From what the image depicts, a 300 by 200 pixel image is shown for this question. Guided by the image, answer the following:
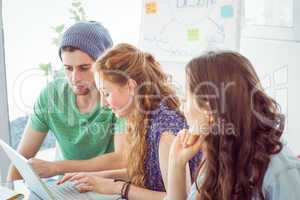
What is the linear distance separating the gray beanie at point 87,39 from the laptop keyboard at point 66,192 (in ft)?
1.77

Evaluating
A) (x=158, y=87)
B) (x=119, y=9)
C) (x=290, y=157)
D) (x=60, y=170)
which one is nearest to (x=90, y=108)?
(x=60, y=170)

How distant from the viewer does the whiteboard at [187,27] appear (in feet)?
7.00

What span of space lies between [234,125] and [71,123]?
0.91 meters

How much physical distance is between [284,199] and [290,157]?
11 centimetres

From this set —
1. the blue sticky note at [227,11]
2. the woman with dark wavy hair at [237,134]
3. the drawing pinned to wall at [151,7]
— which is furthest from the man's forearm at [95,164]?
the drawing pinned to wall at [151,7]

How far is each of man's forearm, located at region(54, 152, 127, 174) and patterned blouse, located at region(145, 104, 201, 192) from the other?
0.67 feet

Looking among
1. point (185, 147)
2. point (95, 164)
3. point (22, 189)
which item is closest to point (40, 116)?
point (95, 164)

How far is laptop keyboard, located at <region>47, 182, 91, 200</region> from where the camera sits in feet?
3.90

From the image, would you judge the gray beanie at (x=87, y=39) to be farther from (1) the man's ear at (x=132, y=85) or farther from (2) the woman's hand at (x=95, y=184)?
(2) the woman's hand at (x=95, y=184)

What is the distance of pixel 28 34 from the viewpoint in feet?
8.36

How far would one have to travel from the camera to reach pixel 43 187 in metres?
1.03

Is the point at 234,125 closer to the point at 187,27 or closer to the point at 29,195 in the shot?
the point at 29,195

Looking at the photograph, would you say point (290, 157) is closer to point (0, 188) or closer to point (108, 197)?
point (108, 197)

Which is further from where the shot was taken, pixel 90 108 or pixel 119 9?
pixel 119 9
